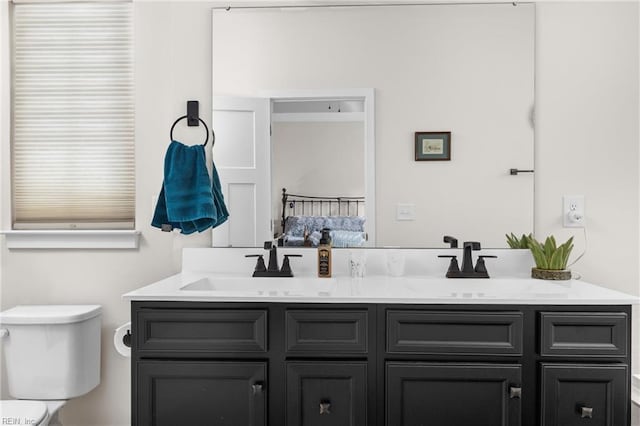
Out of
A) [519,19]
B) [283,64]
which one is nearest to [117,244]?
[283,64]

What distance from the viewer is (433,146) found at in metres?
1.97

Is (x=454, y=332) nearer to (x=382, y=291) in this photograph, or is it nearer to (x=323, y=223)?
(x=382, y=291)

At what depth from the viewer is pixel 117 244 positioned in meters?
2.11

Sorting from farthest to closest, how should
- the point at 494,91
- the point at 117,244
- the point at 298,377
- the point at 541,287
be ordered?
the point at 117,244, the point at 494,91, the point at 541,287, the point at 298,377

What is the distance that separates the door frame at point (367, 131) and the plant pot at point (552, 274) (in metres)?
0.69

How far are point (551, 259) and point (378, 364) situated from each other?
3.02 ft

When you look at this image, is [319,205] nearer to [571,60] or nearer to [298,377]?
[298,377]

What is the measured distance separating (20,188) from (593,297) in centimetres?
245

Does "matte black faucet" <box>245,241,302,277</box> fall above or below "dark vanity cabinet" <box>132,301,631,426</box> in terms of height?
above

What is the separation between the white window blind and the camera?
2.11m

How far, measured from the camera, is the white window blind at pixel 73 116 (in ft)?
6.91

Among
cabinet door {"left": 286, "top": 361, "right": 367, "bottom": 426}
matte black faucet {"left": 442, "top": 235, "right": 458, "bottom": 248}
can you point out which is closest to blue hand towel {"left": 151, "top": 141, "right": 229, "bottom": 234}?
cabinet door {"left": 286, "top": 361, "right": 367, "bottom": 426}

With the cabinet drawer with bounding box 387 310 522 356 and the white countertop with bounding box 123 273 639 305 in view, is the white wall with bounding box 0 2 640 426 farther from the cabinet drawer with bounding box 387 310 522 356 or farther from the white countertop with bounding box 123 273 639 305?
the cabinet drawer with bounding box 387 310 522 356

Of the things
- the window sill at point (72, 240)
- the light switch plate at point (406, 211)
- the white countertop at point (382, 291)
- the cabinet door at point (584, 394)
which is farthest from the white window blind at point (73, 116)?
the cabinet door at point (584, 394)
